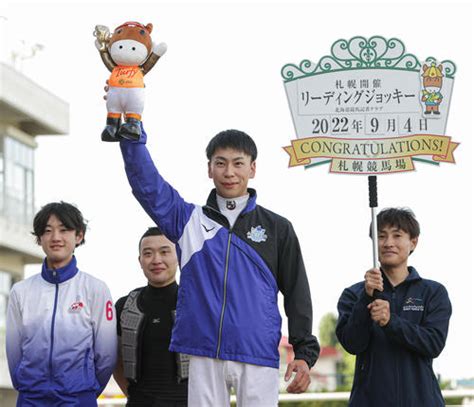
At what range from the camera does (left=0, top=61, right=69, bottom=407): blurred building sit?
25.1 meters

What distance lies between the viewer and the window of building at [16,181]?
85.1 ft

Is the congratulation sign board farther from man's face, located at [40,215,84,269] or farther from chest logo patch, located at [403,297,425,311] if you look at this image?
man's face, located at [40,215,84,269]

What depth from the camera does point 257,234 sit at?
4363mm

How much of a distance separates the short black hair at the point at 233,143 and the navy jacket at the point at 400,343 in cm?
94

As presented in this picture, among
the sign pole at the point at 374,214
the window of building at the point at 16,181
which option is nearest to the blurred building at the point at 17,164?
the window of building at the point at 16,181

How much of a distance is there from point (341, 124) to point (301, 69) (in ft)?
1.14

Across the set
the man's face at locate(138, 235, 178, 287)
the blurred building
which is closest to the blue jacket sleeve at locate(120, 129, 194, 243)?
the man's face at locate(138, 235, 178, 287)

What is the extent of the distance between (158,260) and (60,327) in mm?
630

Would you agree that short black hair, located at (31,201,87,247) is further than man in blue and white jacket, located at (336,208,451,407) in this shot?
Yes

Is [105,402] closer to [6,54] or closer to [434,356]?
[434,356]

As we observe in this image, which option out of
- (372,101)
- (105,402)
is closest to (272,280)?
(372,101)

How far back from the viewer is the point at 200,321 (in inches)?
165

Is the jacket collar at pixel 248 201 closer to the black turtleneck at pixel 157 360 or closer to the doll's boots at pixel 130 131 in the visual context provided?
the doll's boots at pixel 130 131

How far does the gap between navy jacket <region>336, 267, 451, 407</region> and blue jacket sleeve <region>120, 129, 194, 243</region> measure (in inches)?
40.1
